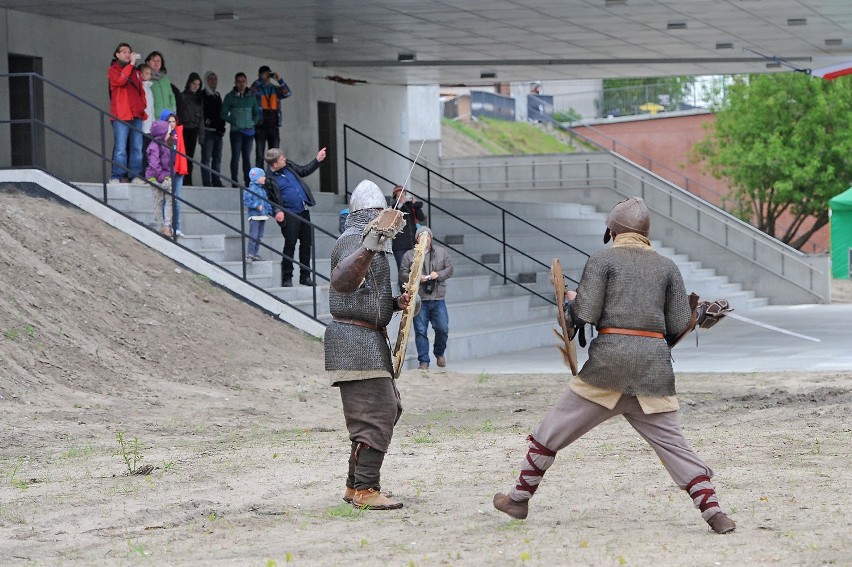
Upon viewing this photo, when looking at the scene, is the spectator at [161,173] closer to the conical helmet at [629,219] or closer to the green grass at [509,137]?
the conical helmet at [629,219]

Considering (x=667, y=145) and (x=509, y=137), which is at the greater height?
(x=509, y=137)

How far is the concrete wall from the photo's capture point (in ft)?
63.5

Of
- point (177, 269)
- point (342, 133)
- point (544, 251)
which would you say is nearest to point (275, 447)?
point (177, 269)

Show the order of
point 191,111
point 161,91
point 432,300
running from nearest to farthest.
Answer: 1. point 432,300
2. point 161,91
3. point 191,111

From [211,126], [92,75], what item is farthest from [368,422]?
[92,75]

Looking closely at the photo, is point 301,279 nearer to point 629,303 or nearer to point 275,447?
point 275,447

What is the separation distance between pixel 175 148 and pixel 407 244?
316cm

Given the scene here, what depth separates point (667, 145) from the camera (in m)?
47.7

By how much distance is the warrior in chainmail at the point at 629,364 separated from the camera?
22.9 ft

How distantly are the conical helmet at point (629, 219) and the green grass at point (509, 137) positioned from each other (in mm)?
37863

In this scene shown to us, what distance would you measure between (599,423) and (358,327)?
152 cm

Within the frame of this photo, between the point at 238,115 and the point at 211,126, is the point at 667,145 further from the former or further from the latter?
the point at 211,126

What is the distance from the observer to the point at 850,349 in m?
17.8

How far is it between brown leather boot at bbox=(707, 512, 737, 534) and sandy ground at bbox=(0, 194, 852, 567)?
4cm
